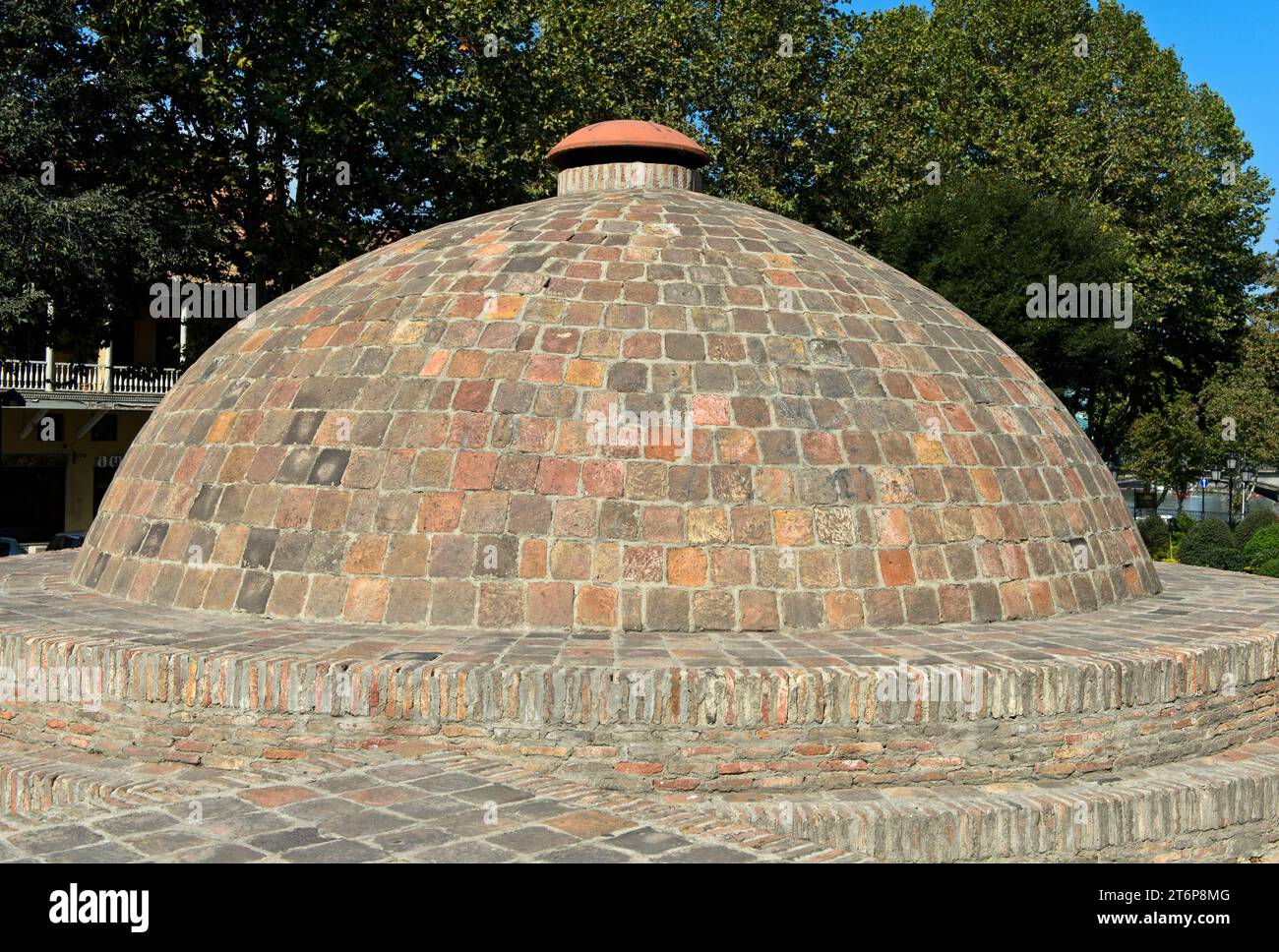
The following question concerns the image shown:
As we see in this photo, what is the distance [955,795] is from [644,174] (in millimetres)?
6774

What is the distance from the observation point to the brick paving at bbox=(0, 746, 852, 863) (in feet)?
13.6

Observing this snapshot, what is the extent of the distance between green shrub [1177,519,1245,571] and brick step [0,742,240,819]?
1900 centimetres

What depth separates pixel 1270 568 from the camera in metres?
19.2

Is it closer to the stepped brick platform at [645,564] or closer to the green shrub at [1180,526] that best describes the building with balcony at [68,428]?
the stepped brick platform at [645,564]

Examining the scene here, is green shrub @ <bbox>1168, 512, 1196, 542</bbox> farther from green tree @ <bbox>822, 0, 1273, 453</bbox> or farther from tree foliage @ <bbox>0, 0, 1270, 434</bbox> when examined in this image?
tree foliage @ <bbox>0, 0, 1270, 434</bbox>

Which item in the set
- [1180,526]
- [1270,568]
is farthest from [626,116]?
[1180,526]

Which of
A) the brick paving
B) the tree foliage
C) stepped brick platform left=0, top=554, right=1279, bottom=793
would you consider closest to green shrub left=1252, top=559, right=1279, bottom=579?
the tree foliage

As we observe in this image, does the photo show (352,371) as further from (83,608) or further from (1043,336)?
(1043,336)

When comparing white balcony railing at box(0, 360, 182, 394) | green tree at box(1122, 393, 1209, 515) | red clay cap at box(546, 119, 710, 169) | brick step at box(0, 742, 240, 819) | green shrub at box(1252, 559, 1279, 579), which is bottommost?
brick step at box(0, 742, 240, 819)

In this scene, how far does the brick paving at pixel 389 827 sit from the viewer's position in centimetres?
413

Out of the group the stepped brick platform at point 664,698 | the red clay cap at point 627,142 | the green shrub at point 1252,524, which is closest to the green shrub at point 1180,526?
the green shrub at point 1252,524

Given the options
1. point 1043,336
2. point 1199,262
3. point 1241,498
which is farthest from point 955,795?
point 1241,498

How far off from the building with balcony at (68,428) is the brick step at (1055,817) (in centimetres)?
2057

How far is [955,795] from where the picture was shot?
247 inches
